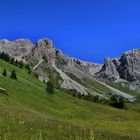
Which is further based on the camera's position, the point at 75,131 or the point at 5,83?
the point at 5,83

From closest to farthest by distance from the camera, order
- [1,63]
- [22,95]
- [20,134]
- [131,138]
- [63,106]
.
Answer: [20,134] < [131,138] < [22,95] < [63,106] < [1,63]

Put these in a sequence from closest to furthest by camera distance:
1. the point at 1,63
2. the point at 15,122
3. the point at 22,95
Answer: the point at 15,122, the point at 22,95, the point at 1,63

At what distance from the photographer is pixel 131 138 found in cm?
2130

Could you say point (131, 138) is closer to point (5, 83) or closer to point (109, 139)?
point (109, 139)

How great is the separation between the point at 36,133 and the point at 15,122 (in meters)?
4.49

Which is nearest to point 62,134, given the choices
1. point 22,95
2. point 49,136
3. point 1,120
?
point 49,136

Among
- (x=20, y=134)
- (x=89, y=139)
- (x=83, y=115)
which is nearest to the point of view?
(x=89, y=139)

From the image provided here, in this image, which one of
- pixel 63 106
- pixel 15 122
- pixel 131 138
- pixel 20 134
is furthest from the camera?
pixel 63 106

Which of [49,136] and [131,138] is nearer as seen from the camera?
[49,136]

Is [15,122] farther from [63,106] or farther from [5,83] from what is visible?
[63,106]

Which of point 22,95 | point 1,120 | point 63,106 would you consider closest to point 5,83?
point 22,95

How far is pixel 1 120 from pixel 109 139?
7.79m

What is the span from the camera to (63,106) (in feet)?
399

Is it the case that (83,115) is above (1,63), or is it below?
below
